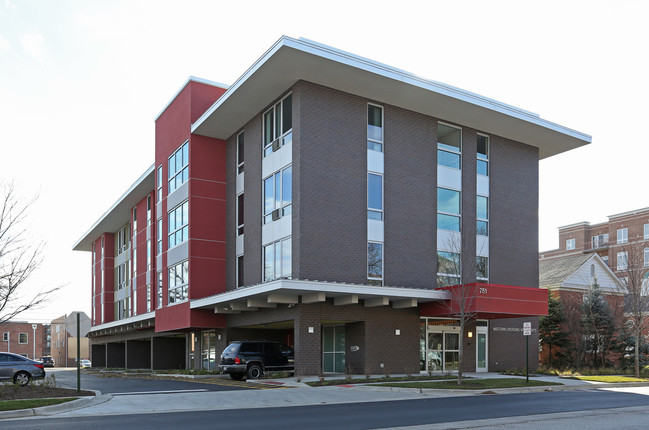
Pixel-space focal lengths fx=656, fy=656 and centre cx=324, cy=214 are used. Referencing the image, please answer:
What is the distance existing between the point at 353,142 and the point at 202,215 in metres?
10.1

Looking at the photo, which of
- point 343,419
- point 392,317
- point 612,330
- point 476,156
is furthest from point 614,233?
point 343,419

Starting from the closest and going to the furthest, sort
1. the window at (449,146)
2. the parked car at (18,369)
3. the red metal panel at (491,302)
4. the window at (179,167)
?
the parked car at (18,369), the red metal panel at (491,302), the window at (449,146), the window at (179,167)

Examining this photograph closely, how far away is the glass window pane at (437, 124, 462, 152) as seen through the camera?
33.5 metres

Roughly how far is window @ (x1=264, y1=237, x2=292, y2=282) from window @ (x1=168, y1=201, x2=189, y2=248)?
6675 millimetres

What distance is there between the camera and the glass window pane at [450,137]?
33.5 metres

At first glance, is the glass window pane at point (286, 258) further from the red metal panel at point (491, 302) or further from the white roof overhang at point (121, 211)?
the white roof overhang at point (121, 211)

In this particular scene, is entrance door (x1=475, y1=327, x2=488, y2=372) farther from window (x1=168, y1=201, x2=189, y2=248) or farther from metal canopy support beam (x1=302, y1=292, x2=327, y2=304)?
window (x1=168, y1=201, x2=189, y2=248)

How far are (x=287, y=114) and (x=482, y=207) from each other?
38.0 ft

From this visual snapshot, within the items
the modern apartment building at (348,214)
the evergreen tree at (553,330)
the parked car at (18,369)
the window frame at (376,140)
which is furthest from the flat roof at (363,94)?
the parked car at (18,369)

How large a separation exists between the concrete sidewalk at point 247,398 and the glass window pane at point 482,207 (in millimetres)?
10951

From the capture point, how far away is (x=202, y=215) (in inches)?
1378

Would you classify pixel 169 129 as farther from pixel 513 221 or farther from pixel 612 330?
pixel 612 330

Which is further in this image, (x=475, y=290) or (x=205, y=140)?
(x=205, y=140)

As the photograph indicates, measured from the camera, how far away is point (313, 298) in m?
27.6
